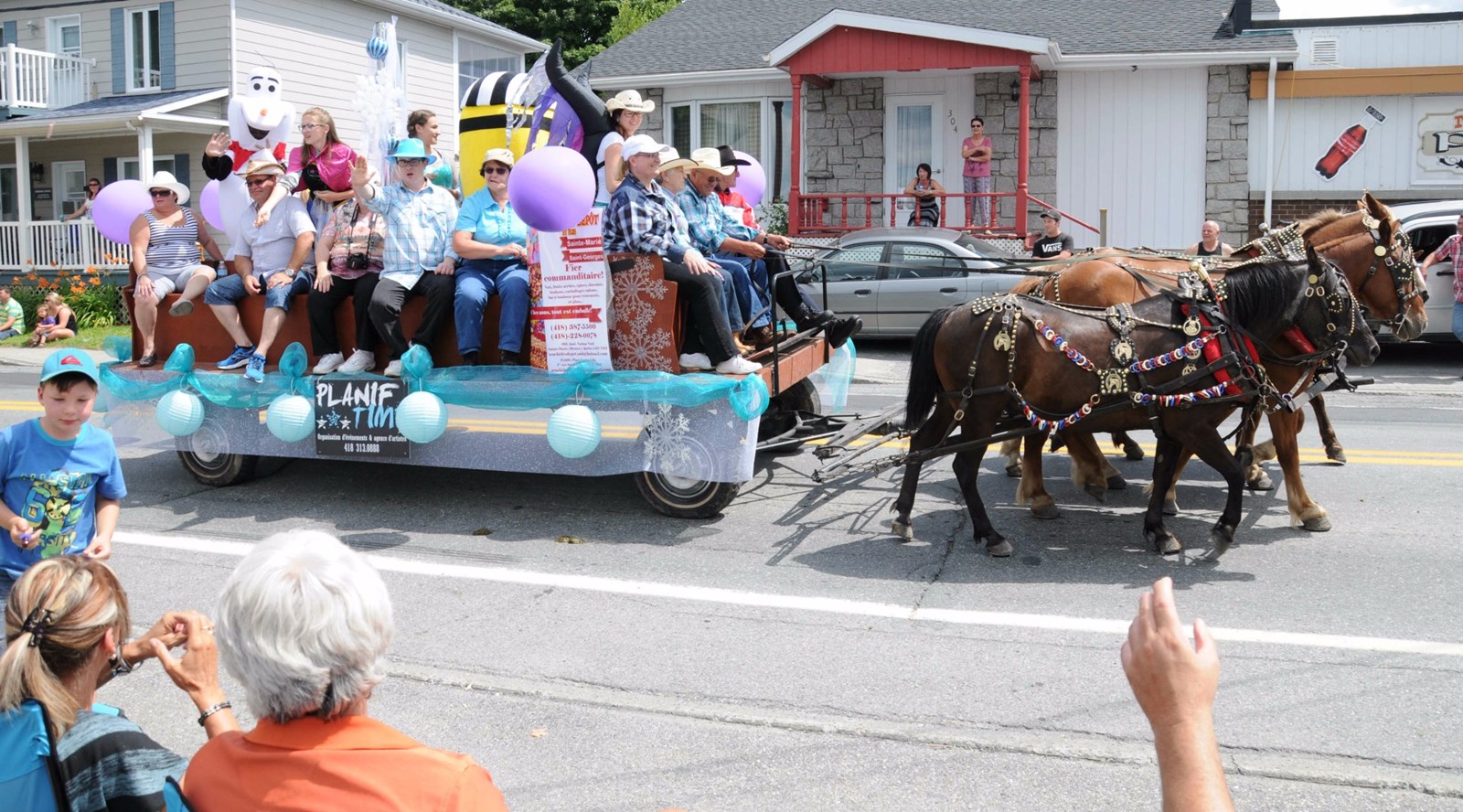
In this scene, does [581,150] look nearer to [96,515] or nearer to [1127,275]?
[1127,275]

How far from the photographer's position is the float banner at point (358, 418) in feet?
27.2

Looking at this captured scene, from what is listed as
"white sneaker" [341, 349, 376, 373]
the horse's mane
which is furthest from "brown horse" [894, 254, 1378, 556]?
"white sneaker" [341, 349, 376, 373]

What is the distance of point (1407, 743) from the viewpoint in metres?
4.54

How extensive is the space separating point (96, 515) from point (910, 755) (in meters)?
3.18

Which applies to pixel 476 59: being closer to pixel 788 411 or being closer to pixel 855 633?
pixel 788 411

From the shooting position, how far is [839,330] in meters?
9.26

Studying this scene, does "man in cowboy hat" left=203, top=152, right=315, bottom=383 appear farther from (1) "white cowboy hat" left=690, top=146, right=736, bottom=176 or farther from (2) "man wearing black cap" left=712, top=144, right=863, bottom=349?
(2) "man wearing black cap" left=712, top=144, right=863, bottom=349

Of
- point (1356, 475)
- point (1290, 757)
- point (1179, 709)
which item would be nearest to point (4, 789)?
point (1179, 709)

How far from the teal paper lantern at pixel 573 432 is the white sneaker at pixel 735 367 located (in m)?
0.84

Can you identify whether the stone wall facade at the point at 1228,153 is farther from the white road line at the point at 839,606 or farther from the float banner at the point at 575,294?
the white road line at the point at 839,606

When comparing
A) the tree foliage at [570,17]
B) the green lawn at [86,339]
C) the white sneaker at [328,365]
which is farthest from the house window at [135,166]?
the white sneaker at [328,365]

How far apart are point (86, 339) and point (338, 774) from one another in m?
20.6

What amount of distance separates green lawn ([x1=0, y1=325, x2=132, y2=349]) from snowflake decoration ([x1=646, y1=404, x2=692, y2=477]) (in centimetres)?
1487

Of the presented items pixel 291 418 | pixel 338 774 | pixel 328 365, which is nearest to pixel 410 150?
pixel 328 365
